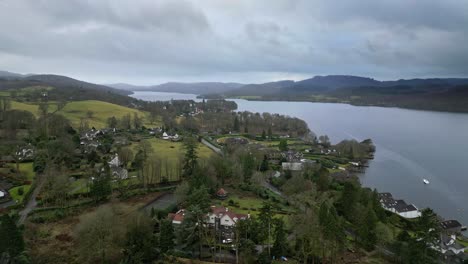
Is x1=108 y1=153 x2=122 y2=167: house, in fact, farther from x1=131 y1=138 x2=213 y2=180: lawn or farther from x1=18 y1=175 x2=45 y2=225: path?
x1=18 y1=175 x2=45 y2=225: path

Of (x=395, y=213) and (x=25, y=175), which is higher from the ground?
(x=25, y=175)

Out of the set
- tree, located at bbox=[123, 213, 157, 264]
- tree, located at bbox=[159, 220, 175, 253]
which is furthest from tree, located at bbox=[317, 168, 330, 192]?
tree, located at bbox=[159, 220, 175, 253]

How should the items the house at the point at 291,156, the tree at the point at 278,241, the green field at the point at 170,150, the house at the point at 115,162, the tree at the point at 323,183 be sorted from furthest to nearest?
the house at the point at 291,156 → the green field at the point at 170,150 → the house at the point at 115,162 → the tree at the point at 323,183 → the tree at the point at 278,241

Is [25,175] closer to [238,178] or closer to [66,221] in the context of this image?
[66,221]

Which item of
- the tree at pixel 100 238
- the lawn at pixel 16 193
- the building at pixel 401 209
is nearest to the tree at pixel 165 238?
the tree at pixel 100 238

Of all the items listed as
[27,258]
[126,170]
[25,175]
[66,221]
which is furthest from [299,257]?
[25,175]

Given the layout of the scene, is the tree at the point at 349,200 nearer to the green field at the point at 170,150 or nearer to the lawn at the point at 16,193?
the green field at the point at 170,150
